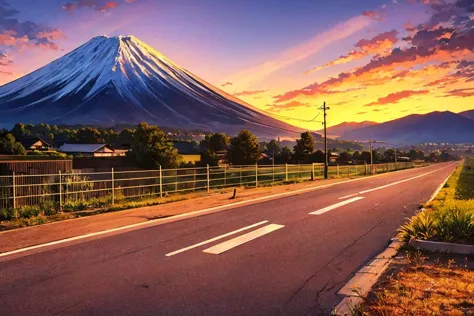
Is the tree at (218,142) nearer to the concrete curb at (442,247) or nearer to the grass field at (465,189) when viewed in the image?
the grass field at (465,189)

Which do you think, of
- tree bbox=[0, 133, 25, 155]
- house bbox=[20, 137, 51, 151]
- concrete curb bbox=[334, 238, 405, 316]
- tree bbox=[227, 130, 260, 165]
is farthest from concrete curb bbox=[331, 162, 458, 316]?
house bbox=[20, 137, 51, 151]

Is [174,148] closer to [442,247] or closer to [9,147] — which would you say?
[9,147]

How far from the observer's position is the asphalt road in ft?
16.7

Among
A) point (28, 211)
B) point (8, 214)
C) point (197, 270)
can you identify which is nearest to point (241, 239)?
point (197, 270)

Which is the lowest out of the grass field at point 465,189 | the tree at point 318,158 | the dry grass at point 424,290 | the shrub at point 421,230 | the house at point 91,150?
the grass field at point 465,189

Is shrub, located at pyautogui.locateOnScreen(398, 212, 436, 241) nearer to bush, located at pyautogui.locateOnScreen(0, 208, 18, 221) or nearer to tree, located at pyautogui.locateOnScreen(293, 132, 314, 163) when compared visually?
bush, located at pyautogui.locateOnScreen(0, 208, 18, 221)

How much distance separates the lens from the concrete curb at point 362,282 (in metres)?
4.93

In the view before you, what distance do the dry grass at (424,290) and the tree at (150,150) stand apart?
1953 inches

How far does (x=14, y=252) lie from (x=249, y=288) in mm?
5451

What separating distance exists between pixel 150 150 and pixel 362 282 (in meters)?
50.5

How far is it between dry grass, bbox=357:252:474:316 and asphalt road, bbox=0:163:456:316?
25.1 inches

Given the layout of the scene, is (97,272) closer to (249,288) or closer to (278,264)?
(249,288)

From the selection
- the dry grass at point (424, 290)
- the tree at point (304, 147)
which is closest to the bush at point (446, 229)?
the dry grass at point (424, 290)

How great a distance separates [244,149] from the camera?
87.4 meters
